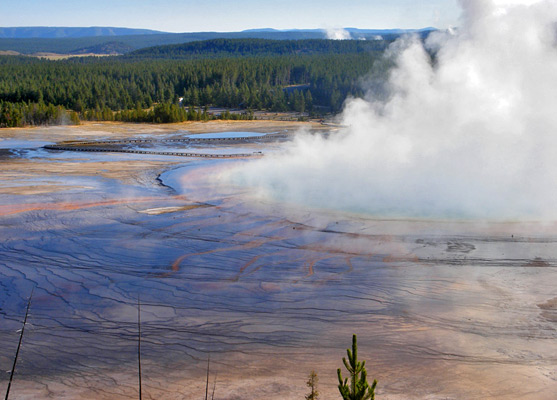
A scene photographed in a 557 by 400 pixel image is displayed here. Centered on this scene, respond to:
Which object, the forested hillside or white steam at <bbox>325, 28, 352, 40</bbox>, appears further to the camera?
white steam at <bbox>325, 28, 352, 40</bbox>

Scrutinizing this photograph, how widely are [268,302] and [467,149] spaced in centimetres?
1061

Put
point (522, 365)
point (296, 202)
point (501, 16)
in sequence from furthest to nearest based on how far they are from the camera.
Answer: point (501, 16) < point (296, 202) < point (522, 365)

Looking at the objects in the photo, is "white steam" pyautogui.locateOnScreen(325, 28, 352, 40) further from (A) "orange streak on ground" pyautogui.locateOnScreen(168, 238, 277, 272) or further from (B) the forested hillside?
(A) "orange streak on ground" pyautogui.locateOnScreen(168, 238, 277, 272)

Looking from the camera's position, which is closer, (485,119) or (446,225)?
(446,225)

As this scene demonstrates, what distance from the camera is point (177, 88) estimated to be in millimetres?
55500

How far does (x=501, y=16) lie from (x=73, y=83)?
4013cm

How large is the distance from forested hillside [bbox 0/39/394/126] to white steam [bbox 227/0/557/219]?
2129cm

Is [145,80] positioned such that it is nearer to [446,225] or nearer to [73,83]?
[73,83]

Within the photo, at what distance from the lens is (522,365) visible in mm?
6426

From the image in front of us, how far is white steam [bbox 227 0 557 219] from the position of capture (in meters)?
13.7

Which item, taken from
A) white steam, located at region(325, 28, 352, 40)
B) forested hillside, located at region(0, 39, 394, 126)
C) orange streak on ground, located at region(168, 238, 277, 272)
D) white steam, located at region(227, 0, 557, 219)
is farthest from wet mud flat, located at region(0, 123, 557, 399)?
white steam, located at region(325, 28, 352, 40)

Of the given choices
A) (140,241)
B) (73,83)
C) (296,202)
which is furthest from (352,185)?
(73,83)

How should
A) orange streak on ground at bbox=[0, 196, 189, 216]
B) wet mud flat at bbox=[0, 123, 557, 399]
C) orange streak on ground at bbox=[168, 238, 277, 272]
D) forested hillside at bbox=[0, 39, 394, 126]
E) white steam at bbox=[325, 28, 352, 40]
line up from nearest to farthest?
wet mud flat at bbox=[0, 123, 557, 399] < orange streak on ground at bbox=[168, 238, 277, 272] < orange streak on ground at bbox=[0, 196, 189, 216] < forested hillside at bbox=[0, 39, 394, 126] < white steam at bbox=[325, 28, 352, 40]

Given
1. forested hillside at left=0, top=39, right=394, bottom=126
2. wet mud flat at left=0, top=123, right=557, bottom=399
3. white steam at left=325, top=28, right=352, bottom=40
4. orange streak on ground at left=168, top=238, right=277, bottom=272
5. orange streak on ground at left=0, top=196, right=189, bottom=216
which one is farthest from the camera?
white steam at left=325, top=28, right=352, bottom=40
